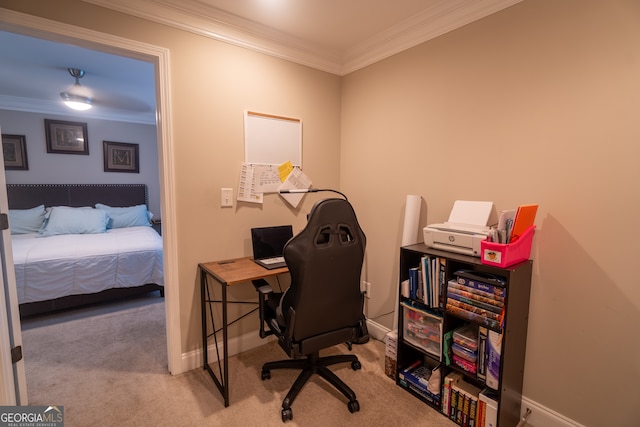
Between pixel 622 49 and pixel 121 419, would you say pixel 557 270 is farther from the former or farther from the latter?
pixel 121 419

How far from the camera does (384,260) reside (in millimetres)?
2512

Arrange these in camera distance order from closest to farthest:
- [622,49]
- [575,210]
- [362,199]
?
[622,49] < [575,210] < [362,199]

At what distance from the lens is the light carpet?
169 cm

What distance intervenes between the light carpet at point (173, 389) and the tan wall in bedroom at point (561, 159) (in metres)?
0.77

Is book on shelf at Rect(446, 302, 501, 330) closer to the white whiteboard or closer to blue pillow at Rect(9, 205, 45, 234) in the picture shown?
the white whiteboard

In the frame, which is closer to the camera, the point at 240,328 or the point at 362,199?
the point at 240,328

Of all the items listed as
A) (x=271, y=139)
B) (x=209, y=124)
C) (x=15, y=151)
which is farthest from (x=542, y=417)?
(x=15, y=151)

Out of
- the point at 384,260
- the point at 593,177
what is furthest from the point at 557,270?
the point at 384,260

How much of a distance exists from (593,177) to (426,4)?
1393 mm

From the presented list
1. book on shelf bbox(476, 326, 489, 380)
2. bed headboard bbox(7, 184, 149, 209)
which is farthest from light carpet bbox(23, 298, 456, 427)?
bed headboard bbox(7, 184, 149, 209)

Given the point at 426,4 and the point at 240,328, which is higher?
the point at 426,4

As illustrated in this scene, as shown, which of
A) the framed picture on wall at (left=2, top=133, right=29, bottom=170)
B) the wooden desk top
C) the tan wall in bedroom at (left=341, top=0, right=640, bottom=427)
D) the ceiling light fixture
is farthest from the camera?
the framed picture on wall at (left=2, top=133, right=29, bottom=170)

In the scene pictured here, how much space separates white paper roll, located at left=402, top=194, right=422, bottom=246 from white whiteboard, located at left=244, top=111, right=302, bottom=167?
994 millimetres

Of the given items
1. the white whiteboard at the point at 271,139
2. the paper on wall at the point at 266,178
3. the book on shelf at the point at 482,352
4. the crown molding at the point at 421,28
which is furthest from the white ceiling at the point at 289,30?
the book on shelf at the point at 482,352
